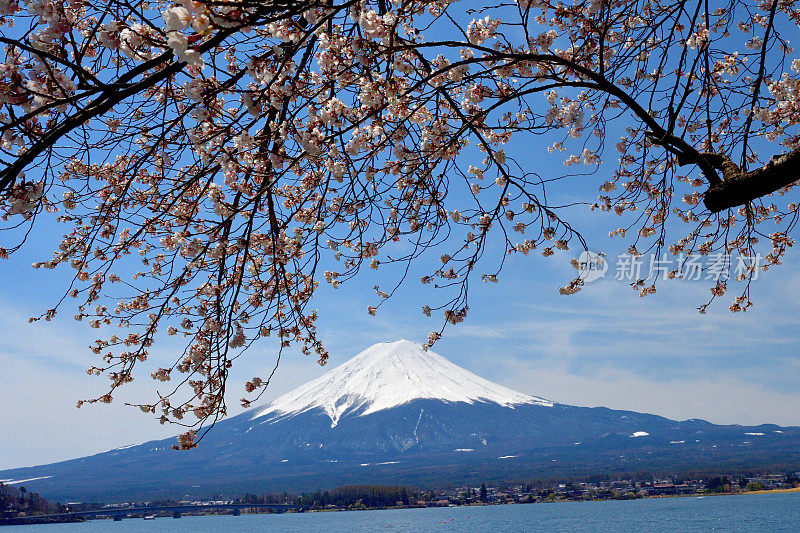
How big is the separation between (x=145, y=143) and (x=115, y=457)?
201689 mm

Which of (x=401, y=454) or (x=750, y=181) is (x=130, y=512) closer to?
(x=750, y=181)

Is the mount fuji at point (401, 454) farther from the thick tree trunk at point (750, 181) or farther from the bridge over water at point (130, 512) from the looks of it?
the thick tree trunk at point (750, 181)

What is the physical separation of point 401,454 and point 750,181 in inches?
7328

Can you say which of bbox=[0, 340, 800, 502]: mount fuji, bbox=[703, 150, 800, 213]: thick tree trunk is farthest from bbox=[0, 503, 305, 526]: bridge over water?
bbox=[703, 150, 800, 213]: thick tree trunk

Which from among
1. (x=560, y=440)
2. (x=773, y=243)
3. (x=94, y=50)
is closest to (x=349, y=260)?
(x=94, y=50)

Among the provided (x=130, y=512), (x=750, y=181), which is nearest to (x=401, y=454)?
(x=130, y=512)

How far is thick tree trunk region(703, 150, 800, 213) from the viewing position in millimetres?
2875

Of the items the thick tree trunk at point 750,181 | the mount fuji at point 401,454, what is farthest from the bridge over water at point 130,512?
the thick tree trunk at point 750,181

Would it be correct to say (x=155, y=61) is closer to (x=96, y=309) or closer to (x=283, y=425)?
(x=96, y=309)

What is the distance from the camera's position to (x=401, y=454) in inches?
7087

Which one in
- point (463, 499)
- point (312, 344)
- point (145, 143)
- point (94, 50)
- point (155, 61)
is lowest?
point (463, 499)

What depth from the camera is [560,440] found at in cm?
17338

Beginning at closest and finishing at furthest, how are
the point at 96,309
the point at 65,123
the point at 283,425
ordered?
the point at 65,123, the point at 96,309, the point at 283,425

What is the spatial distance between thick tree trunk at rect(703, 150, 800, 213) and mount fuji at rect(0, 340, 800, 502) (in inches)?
4494
